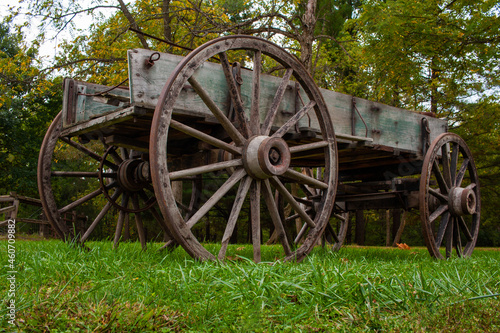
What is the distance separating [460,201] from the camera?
5.71 meters

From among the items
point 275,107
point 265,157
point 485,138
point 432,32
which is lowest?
point 265,157

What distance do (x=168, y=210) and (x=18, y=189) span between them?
17158mm

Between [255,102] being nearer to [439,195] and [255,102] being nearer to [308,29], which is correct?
[439,195]

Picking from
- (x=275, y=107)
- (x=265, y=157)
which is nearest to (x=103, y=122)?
(x=265, y=157)

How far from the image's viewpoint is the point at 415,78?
10.2 meters

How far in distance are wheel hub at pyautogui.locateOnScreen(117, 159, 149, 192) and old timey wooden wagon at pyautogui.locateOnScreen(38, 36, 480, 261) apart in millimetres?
15

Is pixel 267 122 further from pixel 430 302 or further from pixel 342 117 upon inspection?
pixel 430 302

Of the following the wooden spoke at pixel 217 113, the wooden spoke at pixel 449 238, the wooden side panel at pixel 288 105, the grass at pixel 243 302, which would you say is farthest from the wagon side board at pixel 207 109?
the grass at pixel 243 302

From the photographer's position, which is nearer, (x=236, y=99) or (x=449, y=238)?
(x=236, y=99)

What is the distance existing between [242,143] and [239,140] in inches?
1.6

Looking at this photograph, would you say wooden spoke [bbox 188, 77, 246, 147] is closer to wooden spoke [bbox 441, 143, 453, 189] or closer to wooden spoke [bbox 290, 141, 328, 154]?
wooden spoke [bbox 290, 141, 328, 154]

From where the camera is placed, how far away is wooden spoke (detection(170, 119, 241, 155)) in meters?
3.50

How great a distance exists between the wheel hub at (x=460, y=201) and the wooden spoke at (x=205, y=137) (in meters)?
3.34

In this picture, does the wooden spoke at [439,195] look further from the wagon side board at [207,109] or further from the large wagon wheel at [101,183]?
the large wagon wheel at [101,183]
